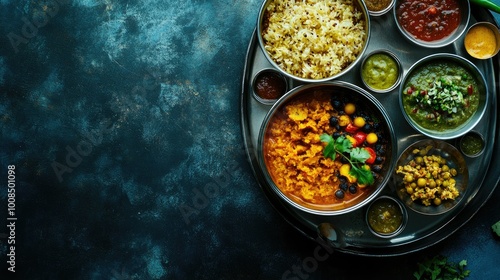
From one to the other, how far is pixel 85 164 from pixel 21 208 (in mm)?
747

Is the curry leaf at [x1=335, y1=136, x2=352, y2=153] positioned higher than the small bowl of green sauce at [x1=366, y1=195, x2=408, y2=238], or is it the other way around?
the curry leaf at [x1=335, y1=136, x2=352, y2=153]

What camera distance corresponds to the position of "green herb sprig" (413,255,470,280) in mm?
4297

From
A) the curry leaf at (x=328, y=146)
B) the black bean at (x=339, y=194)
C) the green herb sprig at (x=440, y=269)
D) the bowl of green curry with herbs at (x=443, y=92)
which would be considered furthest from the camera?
the green herb sprig at (x=440, y=269)

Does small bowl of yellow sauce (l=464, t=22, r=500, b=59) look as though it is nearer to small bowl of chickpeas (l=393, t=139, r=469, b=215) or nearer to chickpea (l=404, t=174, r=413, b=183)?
small bowl of chickpeas (l=393, t=139, r=469, b=215)

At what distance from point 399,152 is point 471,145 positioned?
1.89ft

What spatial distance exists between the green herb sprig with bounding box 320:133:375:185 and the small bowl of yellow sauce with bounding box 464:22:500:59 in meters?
1.25

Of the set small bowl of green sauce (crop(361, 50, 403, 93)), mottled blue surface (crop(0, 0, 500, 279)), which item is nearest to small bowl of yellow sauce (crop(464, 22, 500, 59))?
small bowl of green sauce (crop(361, 50, 403, 93))

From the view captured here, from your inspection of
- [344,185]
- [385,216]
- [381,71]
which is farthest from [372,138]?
[385,216]

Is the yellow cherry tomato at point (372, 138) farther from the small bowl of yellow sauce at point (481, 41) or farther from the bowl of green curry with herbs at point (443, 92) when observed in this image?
the small bowl of yellow sauce at point (481, 41)

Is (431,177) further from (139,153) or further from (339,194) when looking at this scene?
(139,153)

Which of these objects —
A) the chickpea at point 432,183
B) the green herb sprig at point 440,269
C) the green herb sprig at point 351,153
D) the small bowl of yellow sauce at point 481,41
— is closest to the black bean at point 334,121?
the green herb sprig at point 351,153

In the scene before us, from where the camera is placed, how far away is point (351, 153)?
380 cm

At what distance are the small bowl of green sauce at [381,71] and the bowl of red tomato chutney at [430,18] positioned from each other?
26cm

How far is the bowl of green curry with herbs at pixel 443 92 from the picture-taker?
12.7 feet
